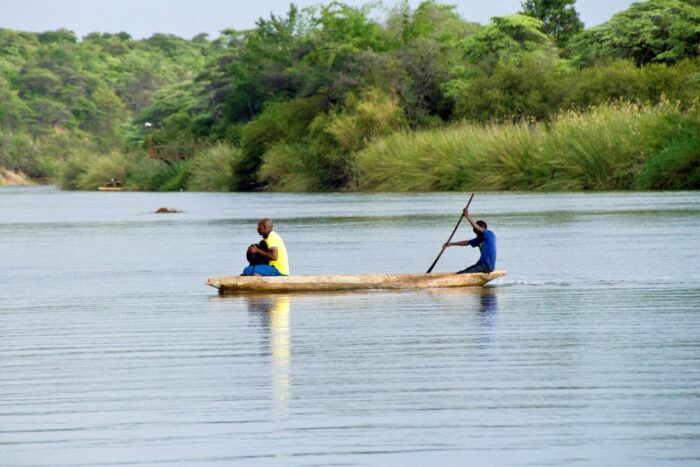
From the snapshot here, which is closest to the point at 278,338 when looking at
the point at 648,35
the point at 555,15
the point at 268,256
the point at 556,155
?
the point at 268,256

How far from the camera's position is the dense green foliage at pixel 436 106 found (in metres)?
48.4

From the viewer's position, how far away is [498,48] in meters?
71.2

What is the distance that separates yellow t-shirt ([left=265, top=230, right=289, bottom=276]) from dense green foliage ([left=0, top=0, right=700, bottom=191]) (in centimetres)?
2572

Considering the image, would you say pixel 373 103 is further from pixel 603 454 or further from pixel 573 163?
pixel 603 454

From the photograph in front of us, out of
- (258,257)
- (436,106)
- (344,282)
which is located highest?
(436,106)

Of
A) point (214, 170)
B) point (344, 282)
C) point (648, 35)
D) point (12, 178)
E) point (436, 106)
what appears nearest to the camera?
point (344, 282)

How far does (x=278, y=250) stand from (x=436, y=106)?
51.4 meters

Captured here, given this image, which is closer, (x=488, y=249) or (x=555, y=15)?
(x=488, y=249)

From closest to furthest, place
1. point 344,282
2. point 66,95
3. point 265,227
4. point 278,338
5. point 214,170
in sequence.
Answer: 1. point 278,338
2. point 265,227
3. point 344,282
4. point 214,170
5. point 66,95

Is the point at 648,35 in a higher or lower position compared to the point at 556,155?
higher

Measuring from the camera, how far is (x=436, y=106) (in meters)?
68.6

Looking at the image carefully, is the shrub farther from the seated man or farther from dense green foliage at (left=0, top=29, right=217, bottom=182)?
the seated man

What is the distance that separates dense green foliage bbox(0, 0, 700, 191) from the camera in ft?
159

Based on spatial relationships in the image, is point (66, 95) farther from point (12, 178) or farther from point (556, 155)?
point (556, 155)
